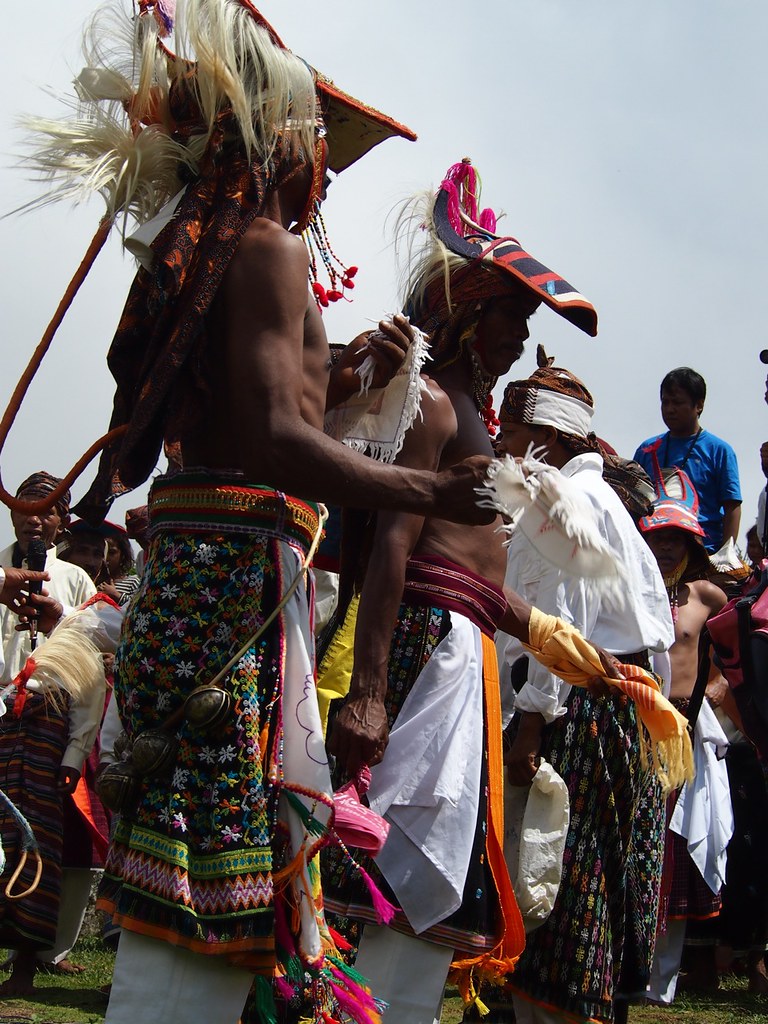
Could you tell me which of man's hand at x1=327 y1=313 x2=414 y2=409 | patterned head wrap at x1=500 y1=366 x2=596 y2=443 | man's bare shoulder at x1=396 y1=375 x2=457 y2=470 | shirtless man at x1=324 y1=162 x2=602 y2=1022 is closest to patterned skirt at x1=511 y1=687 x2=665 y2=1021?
shirtless man at x1=324 y1=162 x2=602 y2=1022

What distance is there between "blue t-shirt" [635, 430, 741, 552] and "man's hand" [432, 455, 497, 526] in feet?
21.1

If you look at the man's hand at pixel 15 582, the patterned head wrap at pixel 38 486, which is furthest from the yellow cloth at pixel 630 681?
the patterned head wrap at pixel 38 486

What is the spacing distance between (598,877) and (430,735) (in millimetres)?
1414

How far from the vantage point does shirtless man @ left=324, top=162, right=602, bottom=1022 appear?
3.63m

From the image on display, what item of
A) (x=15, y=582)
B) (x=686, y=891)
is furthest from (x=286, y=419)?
(x=686, y=891)

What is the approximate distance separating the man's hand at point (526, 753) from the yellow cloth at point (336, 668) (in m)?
0.70

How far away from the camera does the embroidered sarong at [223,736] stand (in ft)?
8.57

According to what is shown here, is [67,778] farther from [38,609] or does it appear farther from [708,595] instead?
[708,595]

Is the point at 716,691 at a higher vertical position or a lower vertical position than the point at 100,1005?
higher

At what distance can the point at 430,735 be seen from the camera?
3762 mm

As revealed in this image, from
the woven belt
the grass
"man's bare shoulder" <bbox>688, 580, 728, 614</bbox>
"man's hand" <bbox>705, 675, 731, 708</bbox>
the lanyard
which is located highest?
the lanyard

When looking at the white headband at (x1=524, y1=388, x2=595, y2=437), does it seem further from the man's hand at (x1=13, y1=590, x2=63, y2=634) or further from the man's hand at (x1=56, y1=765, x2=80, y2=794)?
the man's hand at (x1=56, y1=765, x2=80, y2=794)

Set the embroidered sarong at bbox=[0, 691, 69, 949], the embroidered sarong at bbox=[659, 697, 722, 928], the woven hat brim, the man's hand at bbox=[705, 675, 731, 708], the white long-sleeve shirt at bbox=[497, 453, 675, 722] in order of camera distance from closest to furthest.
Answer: the woven hat brim → the white long-sleeve shirt at bbox=[497, 453, 675, 722] → the embroidered sarong at bbox=[0, 691, 69, 949] → the embroidered sarong at bbox=[659, 697, 722, 928] → the man's hand at bbox=[705, 675, 731, 708]

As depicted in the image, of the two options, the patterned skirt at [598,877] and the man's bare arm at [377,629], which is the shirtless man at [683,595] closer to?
the patterned skirt at [598,877]
